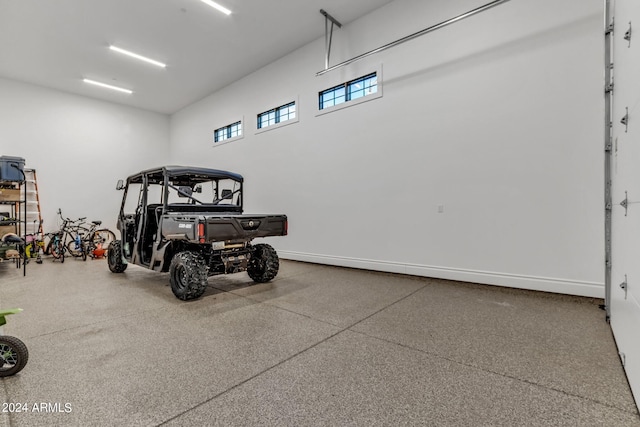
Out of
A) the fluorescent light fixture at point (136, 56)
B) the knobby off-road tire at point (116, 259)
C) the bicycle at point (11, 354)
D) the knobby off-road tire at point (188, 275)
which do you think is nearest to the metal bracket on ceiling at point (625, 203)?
the knobby off-road tire at point (188, 275)

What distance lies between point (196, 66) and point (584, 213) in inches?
314

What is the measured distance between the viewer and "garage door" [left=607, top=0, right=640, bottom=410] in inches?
65.7

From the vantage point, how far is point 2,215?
6617 millimetres

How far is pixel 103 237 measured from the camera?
8.54 metres

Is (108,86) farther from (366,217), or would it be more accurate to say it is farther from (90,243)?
(366,217)

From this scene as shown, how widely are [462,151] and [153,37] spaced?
6.19 metres

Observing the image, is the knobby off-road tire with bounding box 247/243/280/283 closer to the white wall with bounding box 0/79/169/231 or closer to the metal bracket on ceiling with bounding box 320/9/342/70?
the metal bracket on ceiling with bounding box 320/9/342/70

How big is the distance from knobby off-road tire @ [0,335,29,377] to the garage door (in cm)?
355

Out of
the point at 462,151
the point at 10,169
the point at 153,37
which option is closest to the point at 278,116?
the point at 153,37

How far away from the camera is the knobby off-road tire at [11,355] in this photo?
1826 mm

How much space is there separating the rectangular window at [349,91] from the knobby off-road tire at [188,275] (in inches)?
156

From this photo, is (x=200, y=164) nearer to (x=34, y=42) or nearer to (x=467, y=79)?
(x=34, y=42)

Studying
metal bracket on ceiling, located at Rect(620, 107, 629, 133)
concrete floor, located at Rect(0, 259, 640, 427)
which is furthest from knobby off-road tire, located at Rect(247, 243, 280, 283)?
metal bracket on ceiling, located at Rect(620, 107, 629, 133)

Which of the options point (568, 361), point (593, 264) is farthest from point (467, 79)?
point (568, 361)
